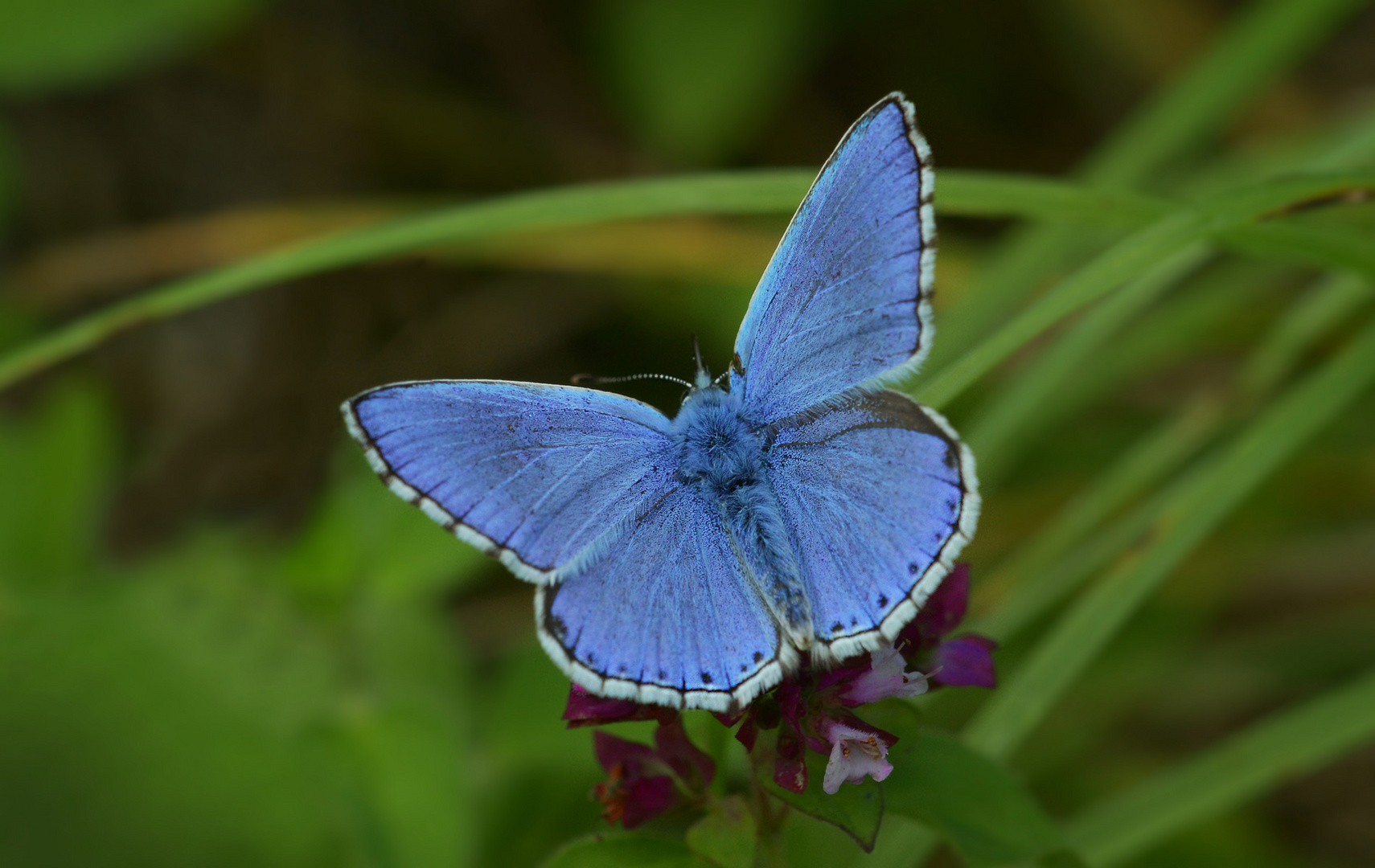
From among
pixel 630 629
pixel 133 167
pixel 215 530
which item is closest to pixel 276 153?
pixel 133 167

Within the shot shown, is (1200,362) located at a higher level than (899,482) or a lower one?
lower

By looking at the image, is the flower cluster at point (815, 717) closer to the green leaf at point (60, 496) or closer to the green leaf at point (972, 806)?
the green leaf at point (972, 806)

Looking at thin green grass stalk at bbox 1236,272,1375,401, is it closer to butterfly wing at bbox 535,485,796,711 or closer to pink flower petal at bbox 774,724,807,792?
butterfly wing at bbox 535,485,796,711

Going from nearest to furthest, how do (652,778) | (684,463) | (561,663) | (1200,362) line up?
(561,663) < (652,778) < (684,463) < (1200,362)

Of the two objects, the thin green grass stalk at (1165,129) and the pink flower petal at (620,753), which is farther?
the thin green grass stalk at (1165,129)

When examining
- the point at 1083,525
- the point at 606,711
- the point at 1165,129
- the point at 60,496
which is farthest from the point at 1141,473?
the point at 60,496

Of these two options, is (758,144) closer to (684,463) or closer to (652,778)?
(684,463)

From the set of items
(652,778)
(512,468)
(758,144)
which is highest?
(758,144)

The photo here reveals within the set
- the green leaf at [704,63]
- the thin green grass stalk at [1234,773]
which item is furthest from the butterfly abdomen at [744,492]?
the green leaf at [704,63]
